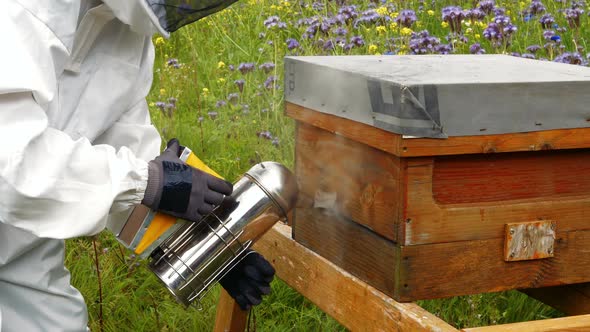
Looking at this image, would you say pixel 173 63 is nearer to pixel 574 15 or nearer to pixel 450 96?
pixel 574 15

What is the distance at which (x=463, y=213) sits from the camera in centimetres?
187

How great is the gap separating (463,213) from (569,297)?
0.61 metres

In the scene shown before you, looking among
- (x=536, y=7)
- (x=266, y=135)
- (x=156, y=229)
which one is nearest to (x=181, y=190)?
(x=156, y=229)

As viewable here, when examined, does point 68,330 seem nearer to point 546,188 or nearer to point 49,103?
point 49,103

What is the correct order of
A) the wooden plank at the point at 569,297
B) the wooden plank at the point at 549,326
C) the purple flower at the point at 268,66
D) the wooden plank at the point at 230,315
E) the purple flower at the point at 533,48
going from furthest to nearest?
the purple flower at the point at 268,66, the purple flower at the point at 533,48, the wooden plank at the point at 230,315, the wooden plank at the point at 569,297, the wooden plank at the point at 549,326

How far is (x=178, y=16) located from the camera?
A: 2.00 metres

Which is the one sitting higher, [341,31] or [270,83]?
[341,31]

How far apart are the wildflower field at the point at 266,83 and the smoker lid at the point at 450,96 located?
99 cm

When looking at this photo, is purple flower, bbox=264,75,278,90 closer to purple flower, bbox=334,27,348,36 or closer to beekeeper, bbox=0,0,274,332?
purple flower, bbox=334,27,348,36

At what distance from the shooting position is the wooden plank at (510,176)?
186 cm

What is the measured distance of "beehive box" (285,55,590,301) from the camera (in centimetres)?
179

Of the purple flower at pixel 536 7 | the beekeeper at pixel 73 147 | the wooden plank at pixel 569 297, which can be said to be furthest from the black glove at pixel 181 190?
the purple flower at pixel 536 7

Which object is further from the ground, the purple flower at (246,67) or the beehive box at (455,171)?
the beehive box at (455,171)

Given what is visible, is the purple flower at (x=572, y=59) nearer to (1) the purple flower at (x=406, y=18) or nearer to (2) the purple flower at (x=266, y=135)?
(1) the purple flower at (x=406, y=18)
